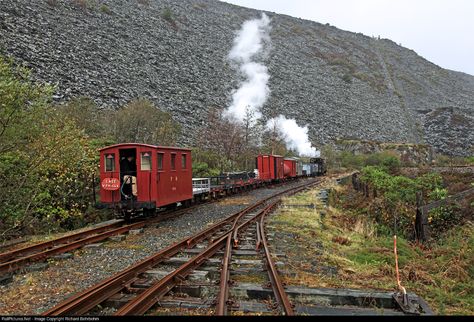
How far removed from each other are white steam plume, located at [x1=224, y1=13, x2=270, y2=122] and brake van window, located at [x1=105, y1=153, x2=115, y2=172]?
23.6 meters

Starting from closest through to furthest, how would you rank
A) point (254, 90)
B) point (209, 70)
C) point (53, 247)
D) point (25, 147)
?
point (53, 247) < point (25, 147) < point (209, 70) < point (254, 90)

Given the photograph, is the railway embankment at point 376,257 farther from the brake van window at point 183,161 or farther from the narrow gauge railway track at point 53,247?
the narrow gauge railway track at point 53,247

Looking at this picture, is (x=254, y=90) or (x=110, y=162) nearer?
(x=110, y=162)

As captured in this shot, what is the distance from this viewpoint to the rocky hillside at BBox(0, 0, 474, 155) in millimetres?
33312

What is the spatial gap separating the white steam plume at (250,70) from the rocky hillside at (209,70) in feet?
4.62

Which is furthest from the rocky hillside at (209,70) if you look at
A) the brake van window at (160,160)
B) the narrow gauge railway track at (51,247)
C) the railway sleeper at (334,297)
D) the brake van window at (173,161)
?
the railway sleeper at (334,297)

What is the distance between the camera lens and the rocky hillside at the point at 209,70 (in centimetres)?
3331

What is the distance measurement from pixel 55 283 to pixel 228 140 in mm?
25841

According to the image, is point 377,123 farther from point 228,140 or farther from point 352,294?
point 352,294

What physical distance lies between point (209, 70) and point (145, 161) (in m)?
38.0

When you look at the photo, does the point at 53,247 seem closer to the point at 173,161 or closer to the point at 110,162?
the point at 110,162

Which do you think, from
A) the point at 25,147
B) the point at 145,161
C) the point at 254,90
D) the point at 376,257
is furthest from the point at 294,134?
the point at 376,257

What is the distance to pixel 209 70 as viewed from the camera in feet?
159

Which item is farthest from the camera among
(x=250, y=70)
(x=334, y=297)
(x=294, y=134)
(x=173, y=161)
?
(x=250, y=70)
